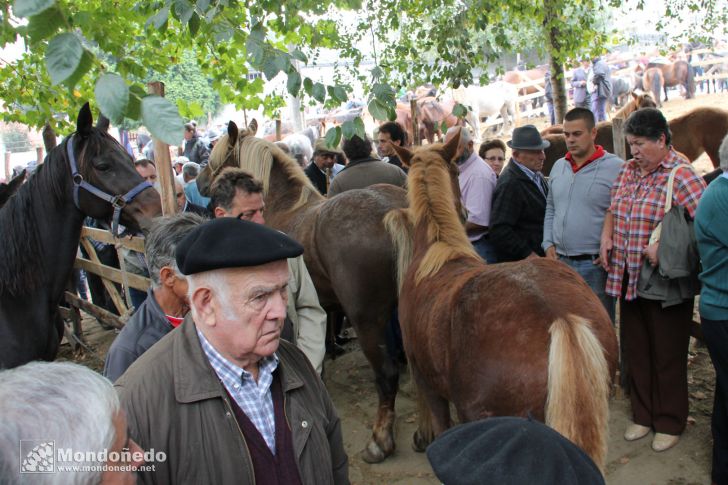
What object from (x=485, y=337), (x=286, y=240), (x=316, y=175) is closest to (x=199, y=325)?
(x=286, y=240)

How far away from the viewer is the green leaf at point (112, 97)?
1.59m

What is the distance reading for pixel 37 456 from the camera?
1036mm

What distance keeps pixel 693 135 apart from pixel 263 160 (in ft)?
22.8

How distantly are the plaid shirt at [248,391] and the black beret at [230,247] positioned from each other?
10.0 inches

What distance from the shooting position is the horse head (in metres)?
3.59

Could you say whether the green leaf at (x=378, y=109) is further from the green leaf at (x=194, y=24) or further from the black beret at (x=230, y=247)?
the black beret at (x=230, y=247)

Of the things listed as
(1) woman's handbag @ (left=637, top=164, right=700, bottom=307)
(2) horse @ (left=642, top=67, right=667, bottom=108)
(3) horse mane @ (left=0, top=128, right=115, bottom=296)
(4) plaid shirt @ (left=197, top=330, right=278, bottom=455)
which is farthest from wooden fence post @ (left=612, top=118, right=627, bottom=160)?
(2) horse @ (left=642, top=67, right=667, bottom=108)

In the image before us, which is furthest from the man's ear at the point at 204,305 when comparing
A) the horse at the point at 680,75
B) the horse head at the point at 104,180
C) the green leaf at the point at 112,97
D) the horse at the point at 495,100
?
the horse at the point at 680,75

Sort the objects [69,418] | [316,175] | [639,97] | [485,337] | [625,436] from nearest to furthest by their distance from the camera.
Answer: [69,418] < [485,337] < [625,436] < [316,175] < [639,97]

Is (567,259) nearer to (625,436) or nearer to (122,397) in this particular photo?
(625,436)

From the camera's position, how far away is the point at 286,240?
1.72 meters

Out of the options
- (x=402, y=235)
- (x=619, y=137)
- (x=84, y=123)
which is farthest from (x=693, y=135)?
(x=84, y=123)

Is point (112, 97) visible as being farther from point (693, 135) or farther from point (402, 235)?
point (693, 135)

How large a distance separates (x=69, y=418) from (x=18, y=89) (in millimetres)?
6698
